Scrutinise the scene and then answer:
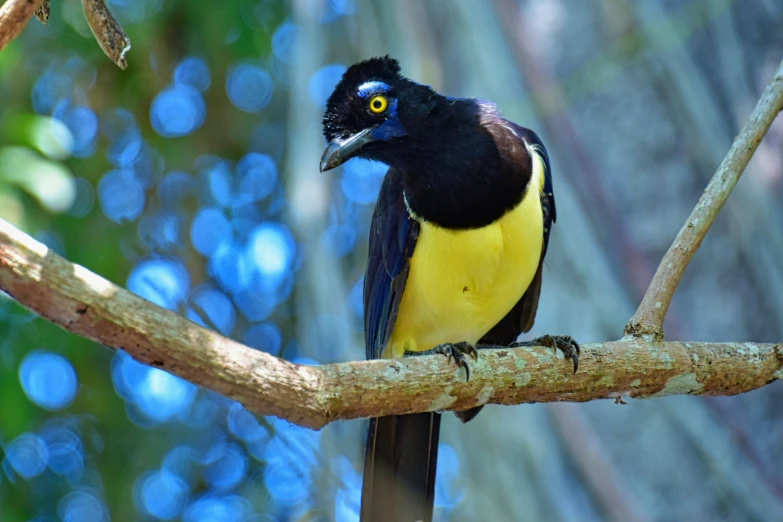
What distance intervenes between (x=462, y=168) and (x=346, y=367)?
4.55 feet

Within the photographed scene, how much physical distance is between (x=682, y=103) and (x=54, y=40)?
3424 millimetres

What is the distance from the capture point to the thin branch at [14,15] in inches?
89.3

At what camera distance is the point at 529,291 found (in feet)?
13.1

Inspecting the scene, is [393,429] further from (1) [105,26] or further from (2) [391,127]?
(1) [105,26]

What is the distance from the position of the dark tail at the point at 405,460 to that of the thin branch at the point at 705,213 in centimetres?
102

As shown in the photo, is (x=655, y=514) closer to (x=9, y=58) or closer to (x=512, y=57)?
(x=512, y=57)

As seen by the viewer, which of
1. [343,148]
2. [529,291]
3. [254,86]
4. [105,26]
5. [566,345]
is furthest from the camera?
[254,86]

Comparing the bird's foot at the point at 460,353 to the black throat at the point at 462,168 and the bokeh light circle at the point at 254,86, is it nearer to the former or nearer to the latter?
the black throat at the point at 462,168

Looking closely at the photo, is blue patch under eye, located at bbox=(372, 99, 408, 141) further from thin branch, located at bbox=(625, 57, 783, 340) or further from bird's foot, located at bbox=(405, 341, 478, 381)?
thin branch, located at bbox=(625, 57, 783, 340)

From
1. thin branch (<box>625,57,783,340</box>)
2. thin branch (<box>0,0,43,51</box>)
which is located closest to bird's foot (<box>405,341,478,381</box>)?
thin branch (<box>625,57,783,340</box>)

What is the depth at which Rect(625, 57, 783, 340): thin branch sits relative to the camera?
2.96 meters

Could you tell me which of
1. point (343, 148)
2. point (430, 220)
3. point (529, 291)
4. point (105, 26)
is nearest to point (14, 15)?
point (105, 26)

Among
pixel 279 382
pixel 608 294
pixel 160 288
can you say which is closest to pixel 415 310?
pixel 160 288

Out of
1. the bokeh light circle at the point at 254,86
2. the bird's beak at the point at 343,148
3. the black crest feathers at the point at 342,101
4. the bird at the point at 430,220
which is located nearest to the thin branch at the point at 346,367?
the bird at the point at 430,220
